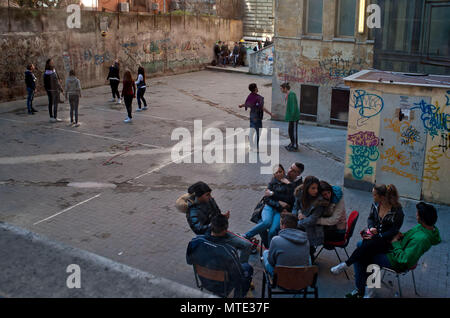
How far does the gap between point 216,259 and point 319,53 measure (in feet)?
40.4

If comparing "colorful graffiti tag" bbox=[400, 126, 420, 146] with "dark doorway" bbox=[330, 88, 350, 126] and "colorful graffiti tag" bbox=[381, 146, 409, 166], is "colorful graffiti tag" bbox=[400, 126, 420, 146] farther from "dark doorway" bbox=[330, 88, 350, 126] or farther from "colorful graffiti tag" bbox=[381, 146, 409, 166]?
"dark doorway" bbox=[330, 88, 350, 126]

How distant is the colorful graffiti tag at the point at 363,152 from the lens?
1027 centimetres

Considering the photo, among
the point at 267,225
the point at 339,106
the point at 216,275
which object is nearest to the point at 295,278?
the point at 216,275

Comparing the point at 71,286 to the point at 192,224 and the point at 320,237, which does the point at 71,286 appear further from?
the point at 320,237

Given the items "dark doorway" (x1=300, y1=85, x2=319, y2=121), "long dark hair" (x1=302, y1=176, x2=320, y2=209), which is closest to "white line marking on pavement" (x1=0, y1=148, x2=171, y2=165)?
"dark doorway" (x1=300, y1=85, x2=319, y2=121)

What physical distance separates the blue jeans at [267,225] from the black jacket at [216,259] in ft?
5.32

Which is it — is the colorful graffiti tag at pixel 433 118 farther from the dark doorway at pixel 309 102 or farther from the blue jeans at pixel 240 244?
the dark doorway at pixel 309 102

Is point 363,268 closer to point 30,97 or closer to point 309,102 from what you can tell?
point 309,102

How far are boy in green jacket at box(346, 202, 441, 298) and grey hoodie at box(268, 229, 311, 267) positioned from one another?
944mm

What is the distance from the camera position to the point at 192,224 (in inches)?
264

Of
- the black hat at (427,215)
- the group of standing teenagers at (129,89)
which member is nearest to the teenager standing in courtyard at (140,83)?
the group of standing teenagers at (129,89)

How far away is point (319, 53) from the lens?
1662 cm

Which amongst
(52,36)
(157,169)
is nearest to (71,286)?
(157,169)
